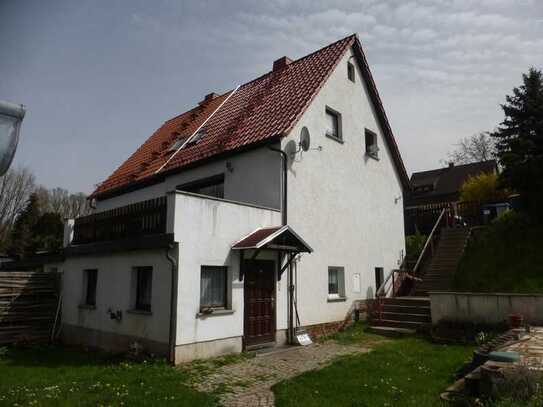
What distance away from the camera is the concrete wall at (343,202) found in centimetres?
1256

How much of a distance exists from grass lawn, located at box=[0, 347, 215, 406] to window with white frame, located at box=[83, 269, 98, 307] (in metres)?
2.62

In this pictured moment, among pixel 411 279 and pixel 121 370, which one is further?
pixel 411 279

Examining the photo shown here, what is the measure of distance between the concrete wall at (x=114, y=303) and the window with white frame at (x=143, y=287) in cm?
17

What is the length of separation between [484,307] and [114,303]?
10.0 meters

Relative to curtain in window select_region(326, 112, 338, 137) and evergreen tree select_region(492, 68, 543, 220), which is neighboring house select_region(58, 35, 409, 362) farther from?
evergreen tree select_region(492, 68, 543, 220)

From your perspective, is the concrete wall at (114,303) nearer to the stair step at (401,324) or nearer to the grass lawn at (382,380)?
the grass lawn at (382,380)

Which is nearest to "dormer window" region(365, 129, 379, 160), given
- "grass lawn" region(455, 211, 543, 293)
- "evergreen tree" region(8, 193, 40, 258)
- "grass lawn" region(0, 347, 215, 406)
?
"grass lawn" region(455, 211, 543, 293)

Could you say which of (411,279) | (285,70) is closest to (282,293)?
(411,279)

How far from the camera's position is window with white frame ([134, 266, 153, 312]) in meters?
10.5

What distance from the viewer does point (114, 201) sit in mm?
18141

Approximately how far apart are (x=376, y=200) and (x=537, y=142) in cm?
775

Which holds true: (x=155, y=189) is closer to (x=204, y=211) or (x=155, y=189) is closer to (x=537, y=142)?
(x=204, y=211)

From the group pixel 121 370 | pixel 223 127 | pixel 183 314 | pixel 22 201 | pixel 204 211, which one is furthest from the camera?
pixel 22 201

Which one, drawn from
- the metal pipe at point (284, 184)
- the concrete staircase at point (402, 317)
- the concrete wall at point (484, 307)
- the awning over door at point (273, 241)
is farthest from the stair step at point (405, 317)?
the metal pipe at point (284, 184)
